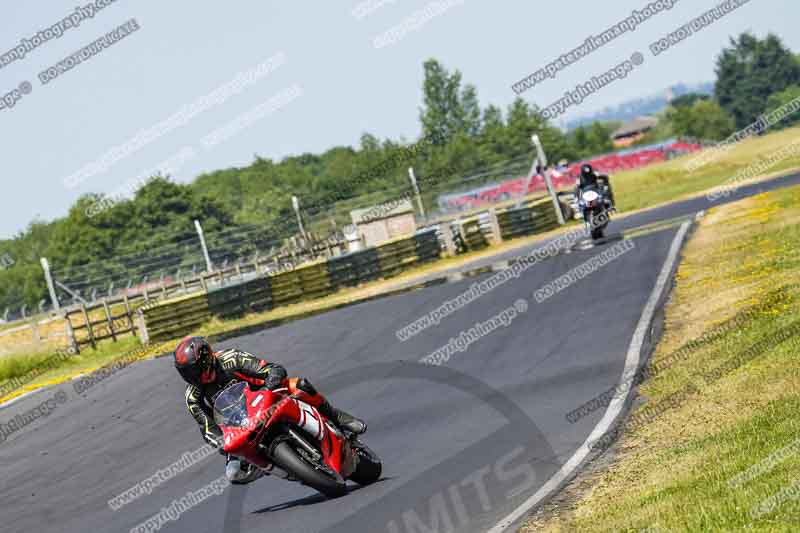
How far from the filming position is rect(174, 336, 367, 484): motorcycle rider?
8.29 m

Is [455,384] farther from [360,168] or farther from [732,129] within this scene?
[732,129]

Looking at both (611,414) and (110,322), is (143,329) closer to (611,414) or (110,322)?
(110,322)

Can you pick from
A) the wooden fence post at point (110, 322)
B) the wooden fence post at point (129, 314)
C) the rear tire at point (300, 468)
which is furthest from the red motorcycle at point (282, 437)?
the wooden fence post at point (129, 314)

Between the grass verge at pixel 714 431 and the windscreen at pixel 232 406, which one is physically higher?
the windscreen at pixel 232 406

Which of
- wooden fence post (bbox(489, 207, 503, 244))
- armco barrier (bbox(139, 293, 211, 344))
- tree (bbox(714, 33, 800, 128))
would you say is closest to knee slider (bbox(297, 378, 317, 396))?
armco barrier (bbox(139, 293, 211, 344))

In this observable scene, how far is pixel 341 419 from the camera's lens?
876 centimetres

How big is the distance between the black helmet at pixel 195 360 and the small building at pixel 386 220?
32.0 metres

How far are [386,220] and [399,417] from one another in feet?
96.5

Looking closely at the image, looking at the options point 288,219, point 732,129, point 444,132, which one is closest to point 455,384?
point 288,219

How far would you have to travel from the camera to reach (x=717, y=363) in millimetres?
10477

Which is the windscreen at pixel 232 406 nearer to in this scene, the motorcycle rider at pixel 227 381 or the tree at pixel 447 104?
the motorcycle rider at pixel 227 381

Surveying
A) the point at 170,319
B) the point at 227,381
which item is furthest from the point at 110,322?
the point at 227,381

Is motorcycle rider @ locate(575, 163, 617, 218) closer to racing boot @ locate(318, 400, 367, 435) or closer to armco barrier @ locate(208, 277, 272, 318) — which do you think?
armco barrier @ locate(208, 277, 272, 318)

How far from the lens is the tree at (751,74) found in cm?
13688
